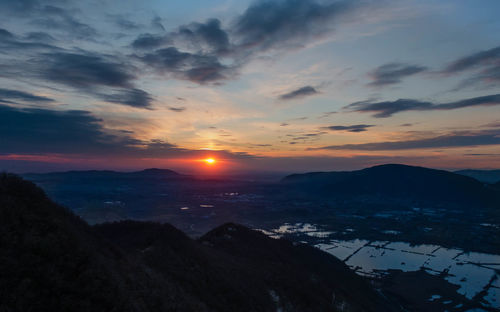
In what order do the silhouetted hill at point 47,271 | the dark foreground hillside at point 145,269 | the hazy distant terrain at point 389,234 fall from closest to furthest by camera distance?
the silhouetted hill at point 47,271 → the dark foreground hillside at point 145,269 → the hazy distant terrain at point 389,234

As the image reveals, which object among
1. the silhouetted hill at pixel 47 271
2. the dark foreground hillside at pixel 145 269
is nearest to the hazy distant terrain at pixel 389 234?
the dark foreground hillside at pixel 145 269

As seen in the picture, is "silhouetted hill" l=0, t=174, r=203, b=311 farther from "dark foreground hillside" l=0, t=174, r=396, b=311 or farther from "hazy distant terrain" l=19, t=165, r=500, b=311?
"hazy distant terrain" l=19, t=165, r=500, b=311

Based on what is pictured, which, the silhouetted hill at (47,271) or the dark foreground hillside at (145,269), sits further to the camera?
the dark foreground hillside at (145,269)

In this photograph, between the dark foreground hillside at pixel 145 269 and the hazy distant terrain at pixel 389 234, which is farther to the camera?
the hazy distant terrain at pixel 389 234

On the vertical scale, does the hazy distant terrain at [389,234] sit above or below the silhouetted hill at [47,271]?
below

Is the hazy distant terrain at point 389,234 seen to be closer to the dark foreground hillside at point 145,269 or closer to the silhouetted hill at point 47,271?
the dark foreground hillside at point 145,269

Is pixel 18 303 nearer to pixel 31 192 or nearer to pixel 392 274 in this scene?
pixel 31 192

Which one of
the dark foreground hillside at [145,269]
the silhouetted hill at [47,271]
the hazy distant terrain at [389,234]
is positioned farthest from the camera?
the hazy distant terrain at [389,234]

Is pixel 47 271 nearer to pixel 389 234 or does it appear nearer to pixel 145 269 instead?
pixel 145 269

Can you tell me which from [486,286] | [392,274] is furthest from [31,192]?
[486,286]
